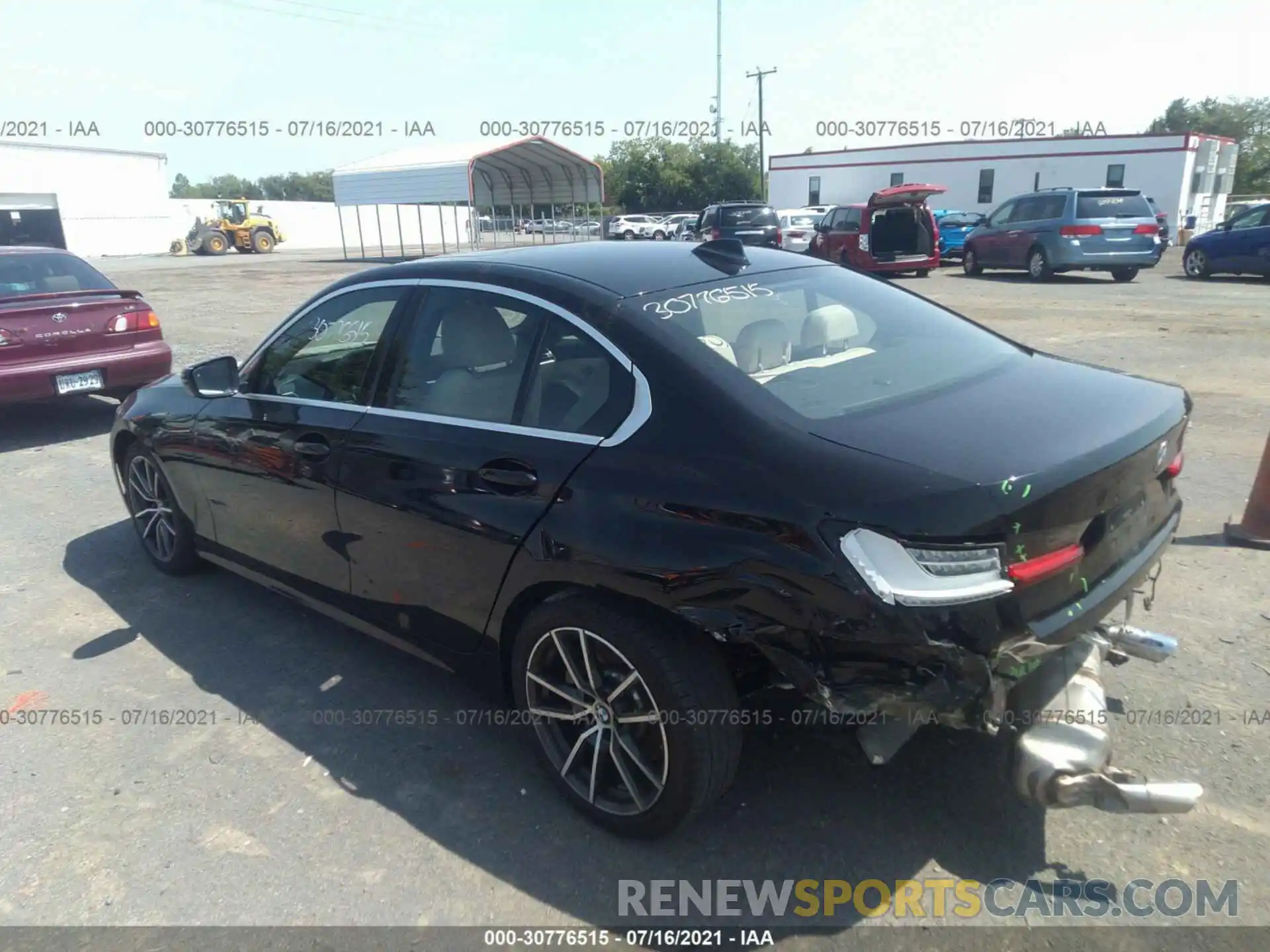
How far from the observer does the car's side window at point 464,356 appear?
3051 mm

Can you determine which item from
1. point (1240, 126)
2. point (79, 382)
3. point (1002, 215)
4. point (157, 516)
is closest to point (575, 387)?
point (157, 516)

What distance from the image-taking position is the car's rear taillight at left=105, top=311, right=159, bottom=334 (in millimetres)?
7857

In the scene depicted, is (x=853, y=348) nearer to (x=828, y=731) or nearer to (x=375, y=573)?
(x=828, y=731)

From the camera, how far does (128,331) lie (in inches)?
313

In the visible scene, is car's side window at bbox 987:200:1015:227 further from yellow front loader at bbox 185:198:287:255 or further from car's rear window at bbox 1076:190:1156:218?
yellow front loader at bbox 185:198:287:255

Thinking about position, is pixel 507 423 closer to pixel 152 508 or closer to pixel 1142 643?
pixel 1142 643

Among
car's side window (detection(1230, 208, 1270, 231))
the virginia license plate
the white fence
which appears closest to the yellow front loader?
the white fence

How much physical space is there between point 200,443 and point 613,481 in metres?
2.52

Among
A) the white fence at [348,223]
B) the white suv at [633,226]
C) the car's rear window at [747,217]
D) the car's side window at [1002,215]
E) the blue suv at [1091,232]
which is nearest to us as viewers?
the blue suv at [1091,232]

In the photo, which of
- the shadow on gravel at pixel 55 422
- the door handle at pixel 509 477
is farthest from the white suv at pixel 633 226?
the door handle at pixel 509 477

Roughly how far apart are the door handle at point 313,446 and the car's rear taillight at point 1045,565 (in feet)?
8.01

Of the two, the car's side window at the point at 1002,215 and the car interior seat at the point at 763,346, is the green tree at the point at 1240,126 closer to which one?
the car's side window at the point at 1002,215

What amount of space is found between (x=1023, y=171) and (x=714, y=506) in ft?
135

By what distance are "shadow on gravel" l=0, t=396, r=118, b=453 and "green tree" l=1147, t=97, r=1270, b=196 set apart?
59.2 meters
